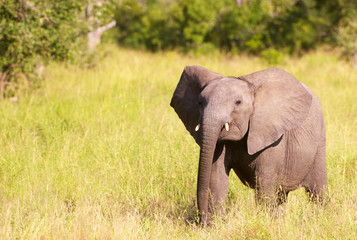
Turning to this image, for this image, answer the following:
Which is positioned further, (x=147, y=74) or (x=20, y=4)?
(x=147, y=74)

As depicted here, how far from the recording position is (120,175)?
555 cm

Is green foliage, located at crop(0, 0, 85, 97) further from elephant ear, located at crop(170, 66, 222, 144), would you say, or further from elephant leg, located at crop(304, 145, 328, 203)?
elephant leg, located at crop(304, 145, 328, 203)

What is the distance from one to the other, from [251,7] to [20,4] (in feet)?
40.5

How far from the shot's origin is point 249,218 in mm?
4328

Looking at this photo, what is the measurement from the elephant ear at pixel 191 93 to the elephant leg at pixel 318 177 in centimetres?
130

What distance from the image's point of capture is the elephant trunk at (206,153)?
3723 mm

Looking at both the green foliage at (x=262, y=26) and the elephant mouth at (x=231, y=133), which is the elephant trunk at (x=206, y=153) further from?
the green foliage at (x=262, y=26)

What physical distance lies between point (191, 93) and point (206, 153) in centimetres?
73

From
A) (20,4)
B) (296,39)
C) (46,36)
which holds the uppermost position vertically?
(20,4)

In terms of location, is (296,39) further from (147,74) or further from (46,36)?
(46,36)

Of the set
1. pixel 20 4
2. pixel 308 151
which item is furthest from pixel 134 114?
pixel 308 151

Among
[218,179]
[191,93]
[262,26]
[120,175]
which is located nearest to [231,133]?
[218,179]

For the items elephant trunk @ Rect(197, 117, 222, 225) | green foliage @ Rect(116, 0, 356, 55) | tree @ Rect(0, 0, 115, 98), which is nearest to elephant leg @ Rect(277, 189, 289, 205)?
elephant trunk @ Rect(197, 117, 222, 225)

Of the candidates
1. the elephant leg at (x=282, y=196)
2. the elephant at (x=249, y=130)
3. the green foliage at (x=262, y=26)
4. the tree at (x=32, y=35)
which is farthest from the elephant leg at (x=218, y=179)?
the green foliage at (x=262, y=26)
